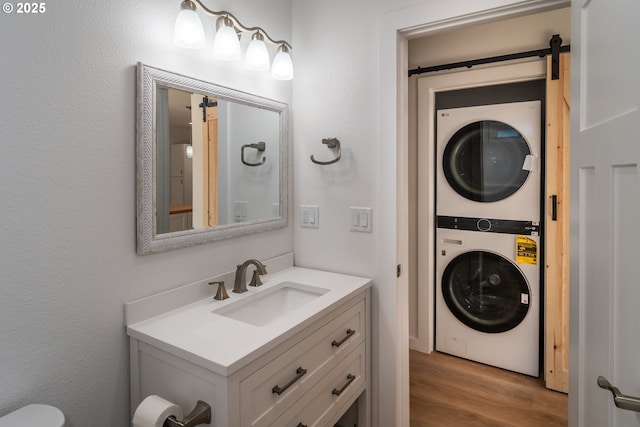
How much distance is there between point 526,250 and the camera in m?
2.47

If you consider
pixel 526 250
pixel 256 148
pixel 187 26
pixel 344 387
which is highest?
pixel 187 26

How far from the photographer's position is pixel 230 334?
1161 millimetres

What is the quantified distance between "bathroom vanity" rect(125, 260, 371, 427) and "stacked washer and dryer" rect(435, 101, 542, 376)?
134cm

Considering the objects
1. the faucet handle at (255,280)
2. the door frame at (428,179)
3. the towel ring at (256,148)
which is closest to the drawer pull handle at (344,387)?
the faucet handle at (255,280)

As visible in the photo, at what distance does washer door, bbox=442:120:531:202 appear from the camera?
8.15 feet

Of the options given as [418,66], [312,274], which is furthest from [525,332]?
[418,66]

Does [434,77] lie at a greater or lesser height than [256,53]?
greater

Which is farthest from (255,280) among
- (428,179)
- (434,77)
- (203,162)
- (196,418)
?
(434,77)

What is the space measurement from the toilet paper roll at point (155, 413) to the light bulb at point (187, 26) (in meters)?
1.20

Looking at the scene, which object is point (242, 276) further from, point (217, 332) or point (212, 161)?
point (212, 161)

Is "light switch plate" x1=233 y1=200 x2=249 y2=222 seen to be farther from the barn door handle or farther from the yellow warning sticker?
the yellow warning sticker

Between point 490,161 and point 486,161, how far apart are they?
0.03 m

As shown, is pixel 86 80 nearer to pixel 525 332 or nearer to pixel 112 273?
pixel 112 273

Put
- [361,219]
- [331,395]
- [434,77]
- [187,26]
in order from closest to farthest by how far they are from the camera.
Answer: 1. [187,26]
2. [331,395]
3. [361,219]
4. [434,77]
